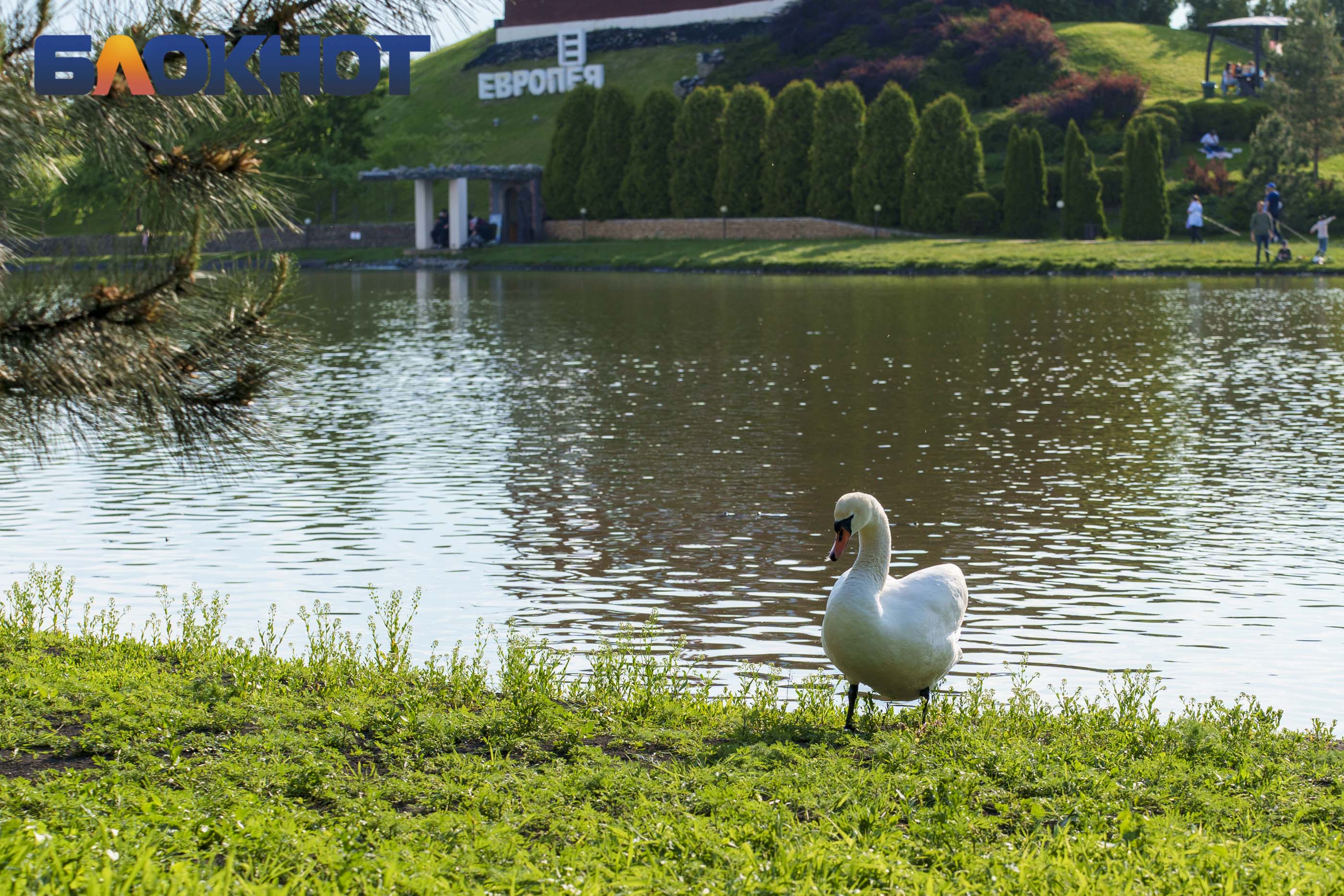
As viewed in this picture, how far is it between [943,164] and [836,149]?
5342 mm

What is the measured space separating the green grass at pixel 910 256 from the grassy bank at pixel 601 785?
136ft

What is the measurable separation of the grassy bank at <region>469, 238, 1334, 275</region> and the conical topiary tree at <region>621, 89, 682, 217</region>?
4.77 meters

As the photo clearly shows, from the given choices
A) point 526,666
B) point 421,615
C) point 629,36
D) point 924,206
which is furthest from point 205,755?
point 629,36

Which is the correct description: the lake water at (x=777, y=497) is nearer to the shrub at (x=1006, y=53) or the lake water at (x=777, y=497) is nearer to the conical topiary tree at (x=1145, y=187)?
the conical topiary tree at (x=1145, y=187)

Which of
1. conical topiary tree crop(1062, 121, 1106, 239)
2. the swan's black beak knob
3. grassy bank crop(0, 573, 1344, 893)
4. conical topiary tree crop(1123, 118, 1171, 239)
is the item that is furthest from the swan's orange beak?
conical topiary tree crop(1062, 121, 1106, 239)

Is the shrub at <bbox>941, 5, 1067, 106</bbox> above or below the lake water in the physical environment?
above

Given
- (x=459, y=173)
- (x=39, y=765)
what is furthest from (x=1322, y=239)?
(x=39, y=765)

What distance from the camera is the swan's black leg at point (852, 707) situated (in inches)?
287

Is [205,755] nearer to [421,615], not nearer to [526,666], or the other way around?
[526,666]

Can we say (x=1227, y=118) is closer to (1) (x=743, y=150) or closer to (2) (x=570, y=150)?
(1) (x=743, y=150)

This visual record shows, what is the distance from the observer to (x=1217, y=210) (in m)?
57.0

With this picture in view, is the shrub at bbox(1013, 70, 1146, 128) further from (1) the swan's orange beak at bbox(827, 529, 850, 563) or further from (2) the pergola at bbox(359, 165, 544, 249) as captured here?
(1) the swan's orange beak at bbox(827, 529, 850, 563)

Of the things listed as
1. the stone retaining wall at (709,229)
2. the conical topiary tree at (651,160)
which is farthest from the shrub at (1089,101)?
the conical topiary tree at (651,160)

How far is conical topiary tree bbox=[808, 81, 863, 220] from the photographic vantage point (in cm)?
6225
